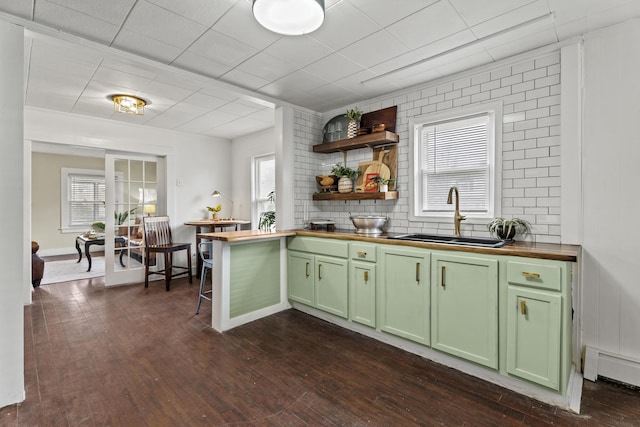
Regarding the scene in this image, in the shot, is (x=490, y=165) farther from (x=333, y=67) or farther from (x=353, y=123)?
(x=333, y=67)

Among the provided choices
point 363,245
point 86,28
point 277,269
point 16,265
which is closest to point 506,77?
point 363,245

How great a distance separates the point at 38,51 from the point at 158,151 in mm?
2638

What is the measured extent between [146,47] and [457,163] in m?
2.84

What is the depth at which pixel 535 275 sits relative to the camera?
2.03m

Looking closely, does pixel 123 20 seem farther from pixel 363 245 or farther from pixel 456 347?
pixel 456 347

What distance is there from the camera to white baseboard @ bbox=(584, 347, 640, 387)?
2.19 meters

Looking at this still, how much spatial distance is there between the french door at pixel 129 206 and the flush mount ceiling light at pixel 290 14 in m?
4.14

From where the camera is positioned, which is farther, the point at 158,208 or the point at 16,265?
the point at 158,208

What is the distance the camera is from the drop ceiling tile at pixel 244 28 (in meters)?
2.05

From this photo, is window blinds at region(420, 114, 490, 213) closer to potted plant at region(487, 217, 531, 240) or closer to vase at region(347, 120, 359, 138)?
potted plant at region(487, 217, 531, 240)

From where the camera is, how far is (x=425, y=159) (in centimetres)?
330

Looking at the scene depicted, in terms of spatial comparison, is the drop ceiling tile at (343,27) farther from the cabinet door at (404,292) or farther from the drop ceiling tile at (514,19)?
the cabinet door at (404,292)

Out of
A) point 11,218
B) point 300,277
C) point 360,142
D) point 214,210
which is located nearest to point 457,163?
point 360,142

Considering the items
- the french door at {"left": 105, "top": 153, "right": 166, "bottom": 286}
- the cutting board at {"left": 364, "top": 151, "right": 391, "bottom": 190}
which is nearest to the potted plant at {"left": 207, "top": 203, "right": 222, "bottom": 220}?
the french door at {"left": 105, "top": 153, "right": 166, "bottom": 286}
